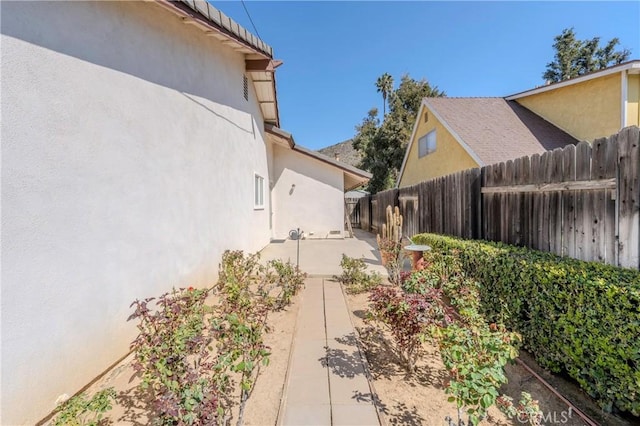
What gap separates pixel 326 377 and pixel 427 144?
1378cm

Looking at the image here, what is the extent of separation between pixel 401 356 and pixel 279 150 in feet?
39.0

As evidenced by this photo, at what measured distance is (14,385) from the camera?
238cm

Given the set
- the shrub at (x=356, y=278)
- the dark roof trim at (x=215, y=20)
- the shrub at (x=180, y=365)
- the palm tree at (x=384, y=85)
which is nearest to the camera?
the shrub at (x=180, y=365)

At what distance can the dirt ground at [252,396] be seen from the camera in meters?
2.67

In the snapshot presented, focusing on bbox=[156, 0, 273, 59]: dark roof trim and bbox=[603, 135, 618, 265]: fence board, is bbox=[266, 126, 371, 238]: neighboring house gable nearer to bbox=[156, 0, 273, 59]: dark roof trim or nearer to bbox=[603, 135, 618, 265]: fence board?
bbox=[156, 0, 273, 59]: dark roof trim

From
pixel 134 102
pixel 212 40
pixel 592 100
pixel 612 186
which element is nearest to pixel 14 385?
pixel 134 102

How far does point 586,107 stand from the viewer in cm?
1099

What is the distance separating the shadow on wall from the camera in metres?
2.72

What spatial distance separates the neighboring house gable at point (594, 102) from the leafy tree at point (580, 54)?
24540 millimetres

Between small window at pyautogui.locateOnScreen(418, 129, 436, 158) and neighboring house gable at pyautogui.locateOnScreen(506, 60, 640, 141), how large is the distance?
190 inches

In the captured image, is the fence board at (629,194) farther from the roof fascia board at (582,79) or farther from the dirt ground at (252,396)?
the roof fascia board at (582,79)

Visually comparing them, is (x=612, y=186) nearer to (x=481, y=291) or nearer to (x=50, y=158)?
(x=481, y=291)

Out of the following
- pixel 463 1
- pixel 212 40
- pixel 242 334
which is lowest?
pixel 242 334

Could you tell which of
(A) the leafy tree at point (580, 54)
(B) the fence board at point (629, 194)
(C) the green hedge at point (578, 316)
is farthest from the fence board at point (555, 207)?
(A) the leafy tree at point (580, 54)
